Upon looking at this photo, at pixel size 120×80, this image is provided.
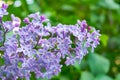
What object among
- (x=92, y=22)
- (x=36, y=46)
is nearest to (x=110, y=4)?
(x=92, y=22)

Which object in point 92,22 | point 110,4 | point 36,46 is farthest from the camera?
point 110,4

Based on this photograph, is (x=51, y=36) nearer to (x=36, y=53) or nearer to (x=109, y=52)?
(x=36, y=53)

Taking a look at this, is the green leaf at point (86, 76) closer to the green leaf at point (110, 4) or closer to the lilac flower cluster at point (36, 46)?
the green leaf at point (110, 4)

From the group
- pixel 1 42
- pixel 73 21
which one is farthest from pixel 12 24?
pixel 73 21

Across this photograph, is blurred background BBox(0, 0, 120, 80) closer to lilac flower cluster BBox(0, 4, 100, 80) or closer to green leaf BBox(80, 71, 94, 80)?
green leaf BBox(80, 71, 94, 80)

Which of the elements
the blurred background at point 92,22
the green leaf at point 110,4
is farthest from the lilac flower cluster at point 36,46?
the green leaf at point 110,4

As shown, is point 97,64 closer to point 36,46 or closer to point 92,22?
point 92,22

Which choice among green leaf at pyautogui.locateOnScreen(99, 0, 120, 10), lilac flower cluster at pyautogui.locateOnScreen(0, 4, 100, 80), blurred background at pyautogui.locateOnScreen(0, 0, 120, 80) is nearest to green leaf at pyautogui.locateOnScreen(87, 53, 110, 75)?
blurred background at pyautogui.locateOnScreen(0, 0, 120, 80)
